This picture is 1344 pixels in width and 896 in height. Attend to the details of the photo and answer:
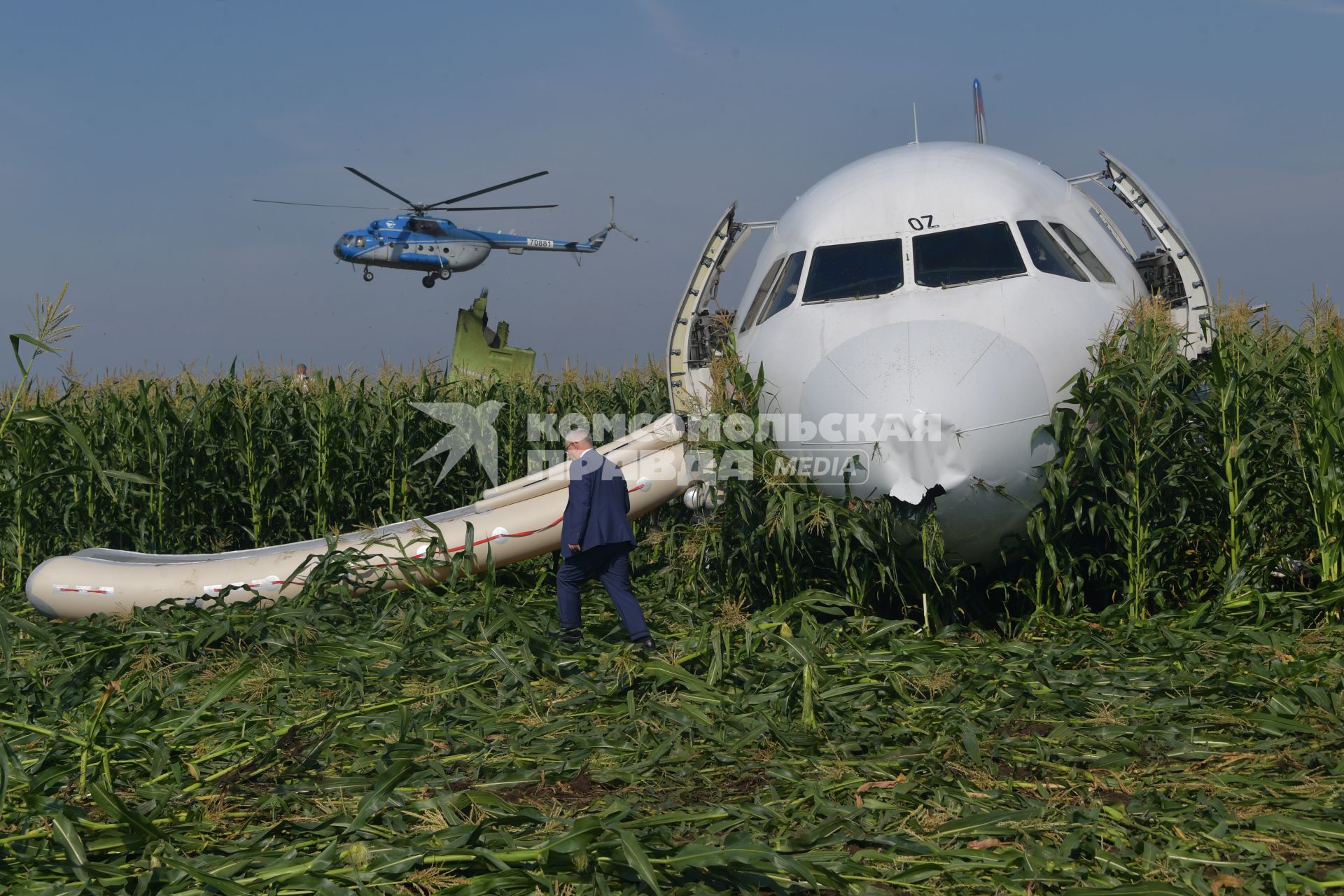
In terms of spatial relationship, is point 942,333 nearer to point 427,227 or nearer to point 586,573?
point 586,573

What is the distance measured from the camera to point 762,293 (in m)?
10.2

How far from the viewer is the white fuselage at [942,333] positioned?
7621 mm

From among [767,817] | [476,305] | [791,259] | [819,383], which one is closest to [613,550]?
[819,383]

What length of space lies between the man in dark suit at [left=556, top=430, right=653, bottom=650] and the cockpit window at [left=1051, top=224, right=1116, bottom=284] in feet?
13.5

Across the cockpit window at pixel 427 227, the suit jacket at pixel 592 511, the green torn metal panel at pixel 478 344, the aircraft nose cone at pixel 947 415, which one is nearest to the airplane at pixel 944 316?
the aircraft nose cone at pixel 947 415

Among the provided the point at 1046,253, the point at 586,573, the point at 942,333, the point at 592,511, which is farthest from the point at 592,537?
the point at 1046,253

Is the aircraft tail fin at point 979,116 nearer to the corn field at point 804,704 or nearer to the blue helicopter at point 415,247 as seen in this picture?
the corn field at point 804,704

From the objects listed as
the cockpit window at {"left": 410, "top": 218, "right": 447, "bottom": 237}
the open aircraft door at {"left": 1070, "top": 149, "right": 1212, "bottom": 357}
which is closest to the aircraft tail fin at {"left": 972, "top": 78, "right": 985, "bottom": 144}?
the open aircraft door at {"left": 1070, "top": 149, "right": 1212, "bottom": 357}

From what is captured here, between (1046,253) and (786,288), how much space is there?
6.87 ft

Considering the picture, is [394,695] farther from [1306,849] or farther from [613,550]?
[1306,849]

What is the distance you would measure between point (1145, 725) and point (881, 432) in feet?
8.37

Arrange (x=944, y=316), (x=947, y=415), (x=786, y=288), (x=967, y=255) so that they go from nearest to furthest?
1. (x=947, y=415)
2. (x=944, y=316)
3. (x=967, y=255)
4. (x=786, y=288)

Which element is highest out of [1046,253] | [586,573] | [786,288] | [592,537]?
[1046,253]

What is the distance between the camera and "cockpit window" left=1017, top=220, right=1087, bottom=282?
881 centimetres
